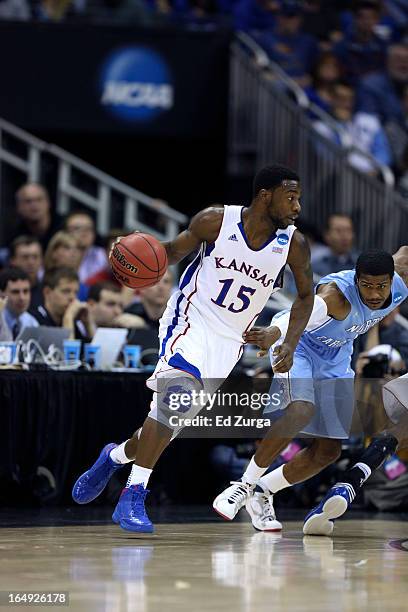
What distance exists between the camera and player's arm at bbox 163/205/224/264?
7234 millimetres

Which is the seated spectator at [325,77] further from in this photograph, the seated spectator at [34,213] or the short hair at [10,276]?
the short hair at [10,276]

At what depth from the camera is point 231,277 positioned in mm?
7297

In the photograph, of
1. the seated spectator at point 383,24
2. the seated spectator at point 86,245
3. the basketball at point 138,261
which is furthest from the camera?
the seated spectator at point 383,24

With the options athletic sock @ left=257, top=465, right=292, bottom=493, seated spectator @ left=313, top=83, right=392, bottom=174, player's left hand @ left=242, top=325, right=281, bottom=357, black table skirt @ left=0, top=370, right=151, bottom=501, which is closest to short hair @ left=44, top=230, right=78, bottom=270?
black table skirt @ left=0, top=370, right=151, bottom=501

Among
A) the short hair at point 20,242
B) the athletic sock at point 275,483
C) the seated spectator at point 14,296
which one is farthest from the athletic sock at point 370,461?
the short hair at point 20,242

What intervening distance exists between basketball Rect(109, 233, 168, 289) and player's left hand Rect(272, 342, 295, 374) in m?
0.82

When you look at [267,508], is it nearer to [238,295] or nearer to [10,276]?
[238,295]

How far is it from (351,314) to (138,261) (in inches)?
55.7

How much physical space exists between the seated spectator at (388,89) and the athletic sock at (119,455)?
8.74 meters

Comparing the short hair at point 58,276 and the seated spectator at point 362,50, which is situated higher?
the seated spectator at point 362,50

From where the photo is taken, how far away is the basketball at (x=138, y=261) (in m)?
6.98

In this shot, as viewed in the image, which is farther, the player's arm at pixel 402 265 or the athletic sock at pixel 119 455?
the player's arm at pixel 402 265

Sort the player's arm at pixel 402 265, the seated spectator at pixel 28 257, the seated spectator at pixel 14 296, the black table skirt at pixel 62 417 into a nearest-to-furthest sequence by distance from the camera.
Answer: the player's arm at pixel 402 265 < the black table skirt at pixel 62 417 < the seated spectator at pixel 14 296 < the seated spectator at pixel 28 257

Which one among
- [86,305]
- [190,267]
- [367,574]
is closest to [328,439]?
[190,267]
